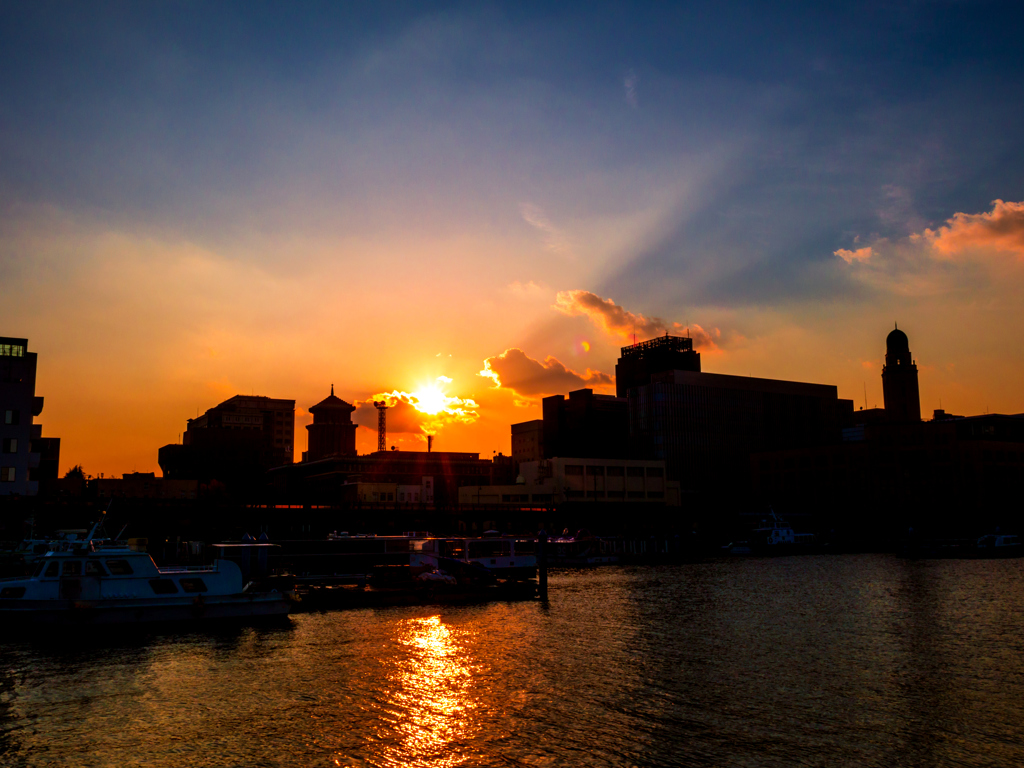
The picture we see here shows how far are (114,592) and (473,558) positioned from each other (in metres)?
38.2

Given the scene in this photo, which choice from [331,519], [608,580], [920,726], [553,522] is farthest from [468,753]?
[553,522]

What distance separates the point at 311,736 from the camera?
2834cm

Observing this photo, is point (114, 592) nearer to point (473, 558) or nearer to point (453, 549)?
point (473, 558)

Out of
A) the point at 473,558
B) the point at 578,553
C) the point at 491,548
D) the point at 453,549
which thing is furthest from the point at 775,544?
the point at 473,558

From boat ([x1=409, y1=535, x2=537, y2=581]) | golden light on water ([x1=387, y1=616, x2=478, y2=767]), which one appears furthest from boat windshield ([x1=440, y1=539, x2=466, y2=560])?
golden light on water ([x1=387, y1=616, x2=478, y2=767])

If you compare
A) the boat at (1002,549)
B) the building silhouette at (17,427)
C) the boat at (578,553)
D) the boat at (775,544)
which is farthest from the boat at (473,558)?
the boat at (1002,549)

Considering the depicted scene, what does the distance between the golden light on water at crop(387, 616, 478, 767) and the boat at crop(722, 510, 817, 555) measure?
348ft

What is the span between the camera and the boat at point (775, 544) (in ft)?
470

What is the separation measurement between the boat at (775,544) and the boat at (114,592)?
10982 centimetres

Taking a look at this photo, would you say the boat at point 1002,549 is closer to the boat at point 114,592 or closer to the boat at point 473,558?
the boat at point 473,558

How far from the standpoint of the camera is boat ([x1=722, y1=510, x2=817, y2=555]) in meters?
143

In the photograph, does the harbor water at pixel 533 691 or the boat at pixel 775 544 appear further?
the boat at pixel 775 544

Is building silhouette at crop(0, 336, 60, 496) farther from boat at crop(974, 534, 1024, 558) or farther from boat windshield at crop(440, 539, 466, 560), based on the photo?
boat at crop(974, 534, 1024, 558)

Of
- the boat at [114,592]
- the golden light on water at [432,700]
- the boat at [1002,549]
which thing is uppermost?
the boat at [114,592]
